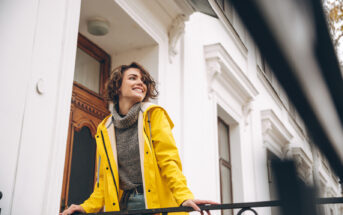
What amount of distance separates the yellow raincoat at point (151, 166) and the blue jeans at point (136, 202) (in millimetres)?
60

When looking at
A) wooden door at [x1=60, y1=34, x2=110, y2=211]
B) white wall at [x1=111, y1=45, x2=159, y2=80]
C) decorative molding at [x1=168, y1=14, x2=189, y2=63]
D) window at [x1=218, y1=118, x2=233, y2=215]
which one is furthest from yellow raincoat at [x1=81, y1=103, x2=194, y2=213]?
window at [x1=218, y1=118, x2=233, y2=215]

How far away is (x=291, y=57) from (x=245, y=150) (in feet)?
23.1

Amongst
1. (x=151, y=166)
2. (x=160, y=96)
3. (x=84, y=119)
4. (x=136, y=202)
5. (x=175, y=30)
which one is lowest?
(x=136, y=202)

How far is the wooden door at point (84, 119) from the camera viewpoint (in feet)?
12.3

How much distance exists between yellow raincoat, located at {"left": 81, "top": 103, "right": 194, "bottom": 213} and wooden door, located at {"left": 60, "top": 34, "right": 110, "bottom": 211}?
1.27 metres

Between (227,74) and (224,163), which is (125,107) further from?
(224,163)

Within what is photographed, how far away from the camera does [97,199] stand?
252 centimetres

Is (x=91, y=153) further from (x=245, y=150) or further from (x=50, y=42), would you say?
(x=245, y=150)

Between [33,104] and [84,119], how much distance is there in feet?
4.87

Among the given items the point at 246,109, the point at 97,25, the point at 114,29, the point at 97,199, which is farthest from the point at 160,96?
the point at 246,109

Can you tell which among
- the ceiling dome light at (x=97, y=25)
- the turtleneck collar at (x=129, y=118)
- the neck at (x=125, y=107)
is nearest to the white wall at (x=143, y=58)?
the ceiling dome light at (x=97, y=25)

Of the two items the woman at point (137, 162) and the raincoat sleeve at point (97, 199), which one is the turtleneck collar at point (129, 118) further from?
the raincoat sleeve at point (97, 199)

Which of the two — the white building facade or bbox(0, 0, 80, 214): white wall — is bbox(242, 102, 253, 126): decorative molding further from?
bbox(0, 0, 80, 214): white wall

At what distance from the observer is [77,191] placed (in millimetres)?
3785
